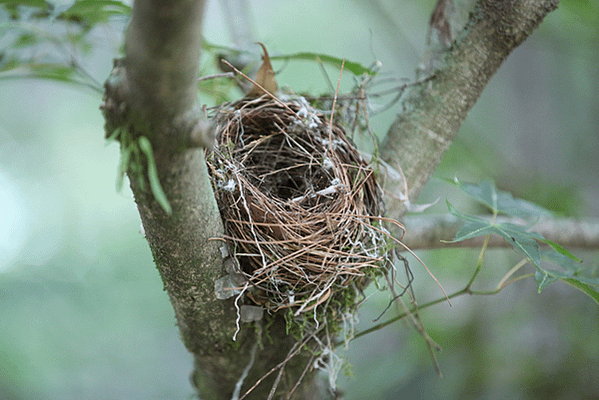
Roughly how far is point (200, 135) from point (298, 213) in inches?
13.4

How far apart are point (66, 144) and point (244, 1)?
3772mm

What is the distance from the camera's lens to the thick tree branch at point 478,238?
1.21 m

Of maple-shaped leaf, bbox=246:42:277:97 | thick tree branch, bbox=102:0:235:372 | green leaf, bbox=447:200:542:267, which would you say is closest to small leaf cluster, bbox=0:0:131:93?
maple-shaped leaf, bbox=246:42:277:97

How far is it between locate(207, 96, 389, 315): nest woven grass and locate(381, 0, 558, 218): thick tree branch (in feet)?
0.48

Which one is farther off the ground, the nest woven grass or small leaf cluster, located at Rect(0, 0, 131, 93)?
small leaf cluster, located at Rect(0, 0, 131, 93)

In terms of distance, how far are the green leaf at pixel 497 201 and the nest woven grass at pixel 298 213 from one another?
13.0 inches

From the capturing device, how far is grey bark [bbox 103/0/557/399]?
41 centimetres

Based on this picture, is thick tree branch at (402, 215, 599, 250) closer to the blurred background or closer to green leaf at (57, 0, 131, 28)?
the blurred background

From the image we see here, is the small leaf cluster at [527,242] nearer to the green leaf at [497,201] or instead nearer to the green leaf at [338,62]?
the green leaf at [497,201]

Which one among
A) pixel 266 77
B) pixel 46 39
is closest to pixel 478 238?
pixel 266 77

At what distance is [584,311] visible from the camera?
8.10 feet

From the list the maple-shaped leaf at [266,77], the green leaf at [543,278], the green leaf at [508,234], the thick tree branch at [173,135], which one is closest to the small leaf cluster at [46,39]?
the maple-shaped leaf at [266,77]

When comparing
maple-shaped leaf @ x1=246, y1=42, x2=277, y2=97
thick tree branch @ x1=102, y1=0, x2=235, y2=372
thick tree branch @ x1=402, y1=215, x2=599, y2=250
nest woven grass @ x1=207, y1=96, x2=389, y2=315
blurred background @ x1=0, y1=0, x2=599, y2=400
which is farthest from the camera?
blurred background @ x1=0, y1=0, x2=599, y2=400

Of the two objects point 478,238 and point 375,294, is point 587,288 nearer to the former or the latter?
point 478,238
